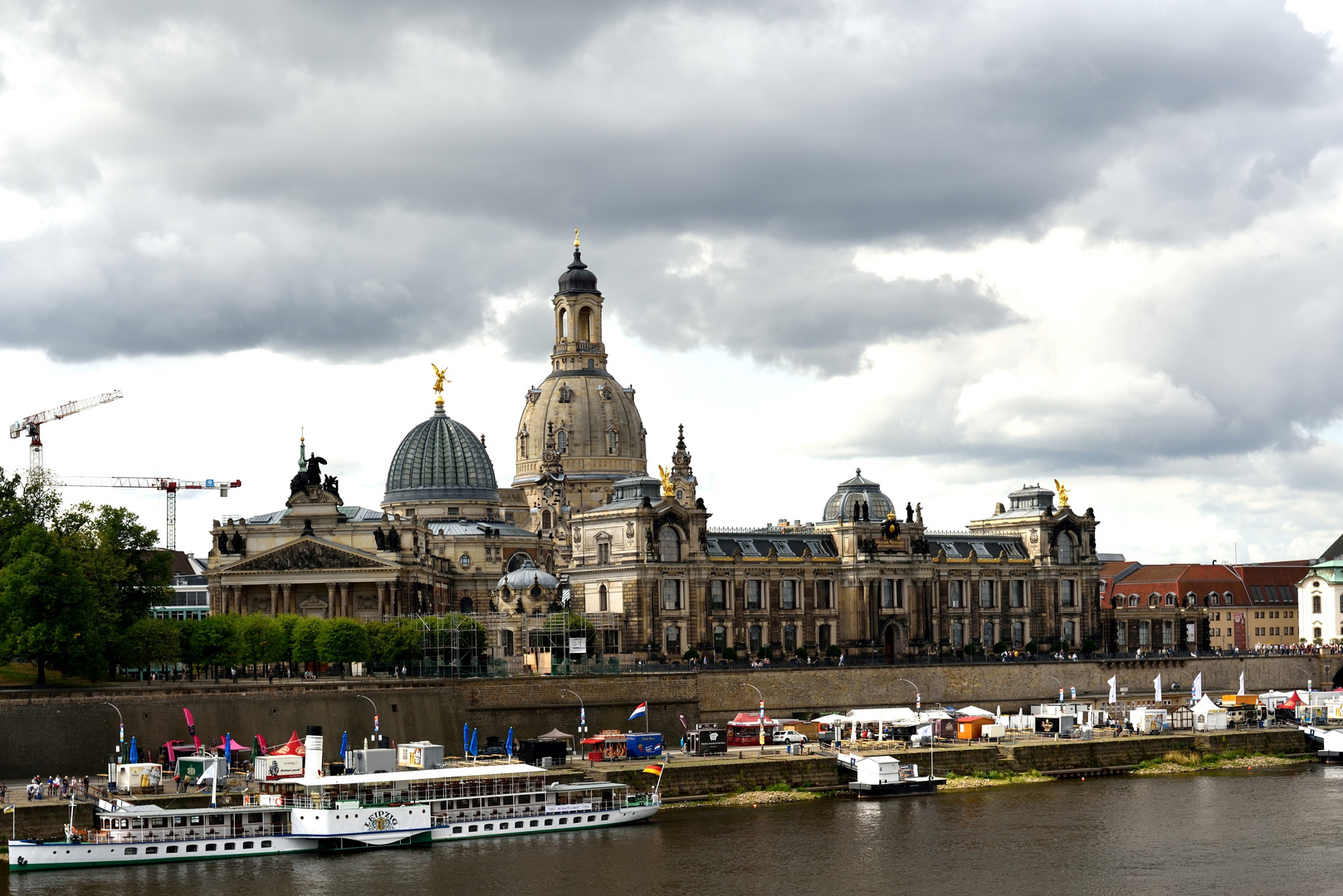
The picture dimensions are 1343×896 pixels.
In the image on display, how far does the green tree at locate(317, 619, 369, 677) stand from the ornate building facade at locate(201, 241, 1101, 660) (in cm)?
1592

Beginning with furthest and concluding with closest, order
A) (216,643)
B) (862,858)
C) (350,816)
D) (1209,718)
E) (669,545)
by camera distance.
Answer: (669,545), (1209,718), (216,643), (350,816), (862,858)

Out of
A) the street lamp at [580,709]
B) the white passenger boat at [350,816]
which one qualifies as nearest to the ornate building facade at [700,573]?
the street lamp at [580,709]

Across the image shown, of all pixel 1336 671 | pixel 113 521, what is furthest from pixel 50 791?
pixel 1336 671

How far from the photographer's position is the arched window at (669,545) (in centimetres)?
15612

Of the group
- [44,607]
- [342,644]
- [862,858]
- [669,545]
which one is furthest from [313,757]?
[669,545]

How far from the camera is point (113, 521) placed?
124438 millimetres

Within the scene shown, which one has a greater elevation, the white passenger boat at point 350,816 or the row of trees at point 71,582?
the row of trees at point 71,582

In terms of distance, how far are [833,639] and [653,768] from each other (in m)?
66.0

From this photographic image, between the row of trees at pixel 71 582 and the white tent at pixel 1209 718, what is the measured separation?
236ft

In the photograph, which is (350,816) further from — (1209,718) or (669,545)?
(669,545)

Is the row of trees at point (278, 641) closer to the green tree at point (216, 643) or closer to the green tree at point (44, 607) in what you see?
the green tree at point (216, 643)

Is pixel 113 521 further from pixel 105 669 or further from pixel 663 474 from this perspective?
pixel 663 474

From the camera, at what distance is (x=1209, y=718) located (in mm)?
132000

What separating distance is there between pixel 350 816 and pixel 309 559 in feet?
251
